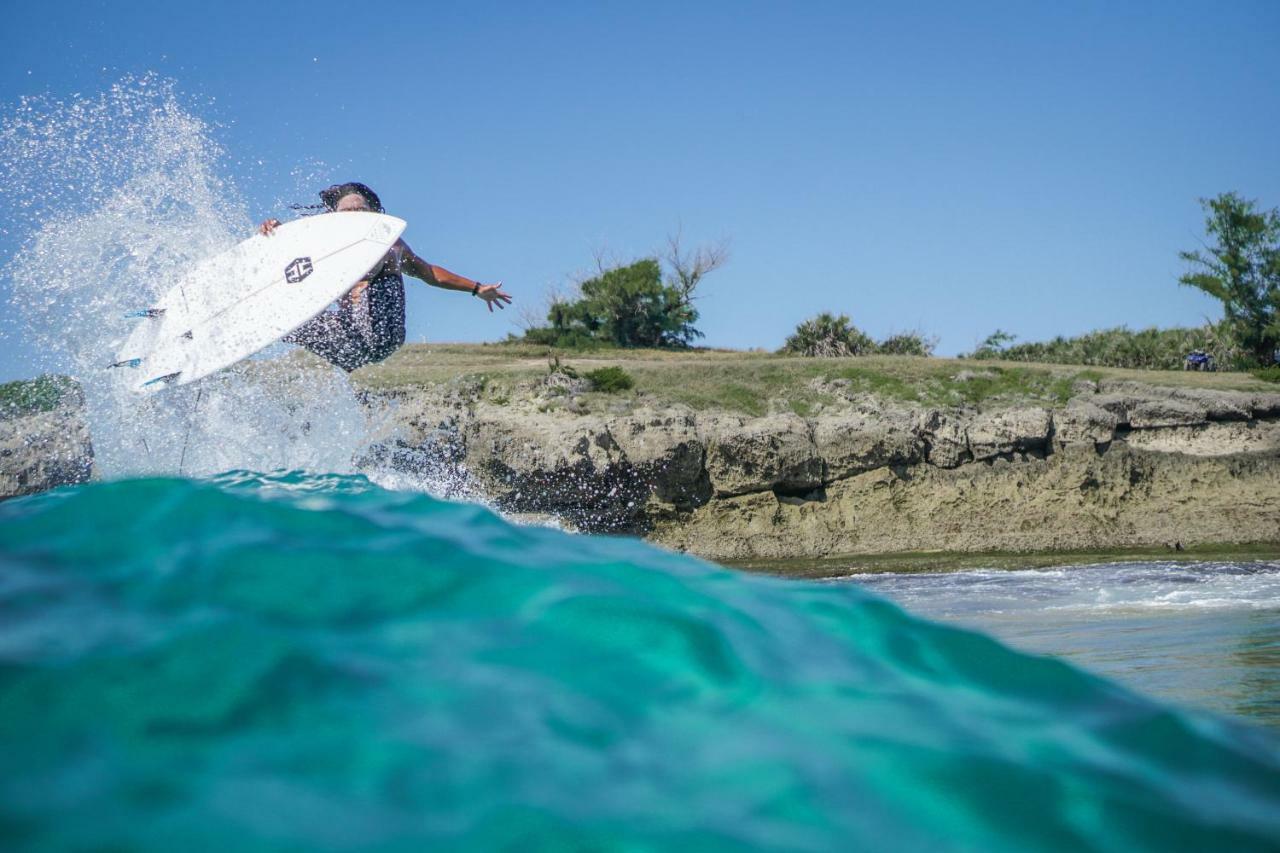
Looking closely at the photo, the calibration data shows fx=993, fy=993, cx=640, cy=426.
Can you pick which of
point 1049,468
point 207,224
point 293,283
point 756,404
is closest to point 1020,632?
point 293,283

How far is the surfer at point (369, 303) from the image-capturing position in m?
8.69

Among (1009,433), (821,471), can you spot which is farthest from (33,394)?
(1009,433)

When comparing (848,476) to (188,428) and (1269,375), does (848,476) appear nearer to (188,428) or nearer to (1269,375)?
(1269,375)

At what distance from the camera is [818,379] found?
20688mm

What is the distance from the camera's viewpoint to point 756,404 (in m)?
19.6

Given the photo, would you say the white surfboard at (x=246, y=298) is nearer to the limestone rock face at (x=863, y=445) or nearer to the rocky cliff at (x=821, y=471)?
the rocky cliff at (x=821, y=471)

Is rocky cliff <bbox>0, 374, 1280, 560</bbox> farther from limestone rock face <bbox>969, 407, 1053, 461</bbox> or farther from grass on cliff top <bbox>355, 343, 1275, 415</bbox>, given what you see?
grass on cliff top <bbox>355, 343, 1275, 415</bbox>

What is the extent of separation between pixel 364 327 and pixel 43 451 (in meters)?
11.0

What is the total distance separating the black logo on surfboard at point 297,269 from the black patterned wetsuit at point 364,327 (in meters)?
0.38

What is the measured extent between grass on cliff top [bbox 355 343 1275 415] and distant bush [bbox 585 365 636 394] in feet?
0.77

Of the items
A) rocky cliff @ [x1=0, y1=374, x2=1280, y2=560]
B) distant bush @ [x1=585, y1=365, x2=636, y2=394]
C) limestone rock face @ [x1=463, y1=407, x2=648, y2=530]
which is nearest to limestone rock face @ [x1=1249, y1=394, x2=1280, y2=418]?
rocky cliff @ [x1=0, y1=374, x2=1280, y2=560]

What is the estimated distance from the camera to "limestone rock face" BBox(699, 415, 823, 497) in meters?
17.3

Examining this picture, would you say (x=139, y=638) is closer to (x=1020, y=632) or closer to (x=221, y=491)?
(x=221, y=491)

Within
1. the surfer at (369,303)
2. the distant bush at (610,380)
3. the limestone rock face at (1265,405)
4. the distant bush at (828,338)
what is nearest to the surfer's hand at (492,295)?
the surfer at (369,303)
